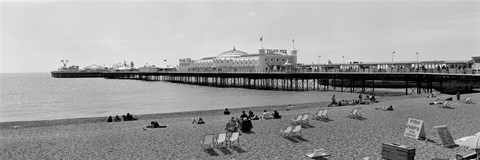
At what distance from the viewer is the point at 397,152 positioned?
8039 millimetres

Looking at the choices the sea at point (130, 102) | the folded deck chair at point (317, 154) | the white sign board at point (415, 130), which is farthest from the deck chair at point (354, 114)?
the sea at point (130, 102)

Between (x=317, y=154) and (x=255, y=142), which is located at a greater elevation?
(x=317, y=154)

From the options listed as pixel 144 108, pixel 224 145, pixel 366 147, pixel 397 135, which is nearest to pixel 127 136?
pixel 224 145

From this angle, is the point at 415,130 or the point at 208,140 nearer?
the point at 208,140

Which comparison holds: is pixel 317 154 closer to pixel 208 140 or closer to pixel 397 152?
pixel 397 152

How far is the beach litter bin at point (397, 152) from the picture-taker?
25.5ft

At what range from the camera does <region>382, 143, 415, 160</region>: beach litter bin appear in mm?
7760

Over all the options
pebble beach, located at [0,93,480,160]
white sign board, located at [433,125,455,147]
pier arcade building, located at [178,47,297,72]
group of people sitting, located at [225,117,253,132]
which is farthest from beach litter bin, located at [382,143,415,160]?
pier arcade building, located at [178,47,297,72]

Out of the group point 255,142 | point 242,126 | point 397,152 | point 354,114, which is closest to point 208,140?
point 255,142

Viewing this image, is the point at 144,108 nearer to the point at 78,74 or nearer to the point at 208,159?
the point at 208,159

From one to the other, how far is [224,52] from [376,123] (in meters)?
79.8

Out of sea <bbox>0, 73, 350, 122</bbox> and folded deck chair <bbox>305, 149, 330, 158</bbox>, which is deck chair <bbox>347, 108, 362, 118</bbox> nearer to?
folded deck chair <bbox>305, 149, 330, 158</bbox>

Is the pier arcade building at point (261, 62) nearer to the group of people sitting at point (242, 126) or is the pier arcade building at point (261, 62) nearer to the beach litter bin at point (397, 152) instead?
the group of people sitting at point (242, 126)

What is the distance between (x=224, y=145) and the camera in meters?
10.4
